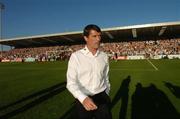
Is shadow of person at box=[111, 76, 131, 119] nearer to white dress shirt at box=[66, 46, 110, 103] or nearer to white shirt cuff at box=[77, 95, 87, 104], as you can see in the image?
white dress shirt at box=[66, 46, 110, 103]

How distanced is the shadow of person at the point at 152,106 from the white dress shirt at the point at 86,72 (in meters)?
4.39

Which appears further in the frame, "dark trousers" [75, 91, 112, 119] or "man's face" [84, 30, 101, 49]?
"dark trousers" [75, 91, 112, 119]

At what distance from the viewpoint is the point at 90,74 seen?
4.54 metres

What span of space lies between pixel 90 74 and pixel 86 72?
7 centimetres

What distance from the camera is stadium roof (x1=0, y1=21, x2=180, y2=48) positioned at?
6556 centimetres

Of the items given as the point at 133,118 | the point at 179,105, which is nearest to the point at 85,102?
the point at 133,118

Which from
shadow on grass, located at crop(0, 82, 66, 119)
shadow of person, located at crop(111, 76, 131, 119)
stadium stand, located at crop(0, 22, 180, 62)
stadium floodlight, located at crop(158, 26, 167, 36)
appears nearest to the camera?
shadow of person, located at crop(111, 76, 131, 119)

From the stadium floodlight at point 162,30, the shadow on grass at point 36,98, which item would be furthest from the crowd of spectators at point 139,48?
the shadow on grass at point 36,98

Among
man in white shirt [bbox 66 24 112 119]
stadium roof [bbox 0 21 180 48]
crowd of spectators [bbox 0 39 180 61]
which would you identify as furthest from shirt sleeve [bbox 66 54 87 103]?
stadium roof [bbox 0 21 180 48]

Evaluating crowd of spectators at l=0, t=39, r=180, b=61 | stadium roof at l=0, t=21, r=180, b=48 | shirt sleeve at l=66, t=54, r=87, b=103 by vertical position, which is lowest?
shirt sleeve at l=66, t=54, r=87, b=103

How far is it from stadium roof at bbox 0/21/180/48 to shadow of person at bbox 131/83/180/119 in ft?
166

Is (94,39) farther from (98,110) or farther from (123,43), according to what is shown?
(123,43)

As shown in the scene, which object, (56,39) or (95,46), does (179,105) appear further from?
(56,39)

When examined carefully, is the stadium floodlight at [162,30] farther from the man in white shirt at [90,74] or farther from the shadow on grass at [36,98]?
the man in white shirt at [90,74]
